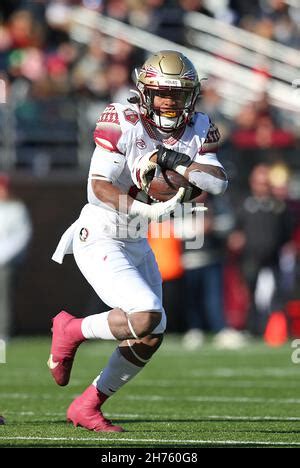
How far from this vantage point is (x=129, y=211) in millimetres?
5609

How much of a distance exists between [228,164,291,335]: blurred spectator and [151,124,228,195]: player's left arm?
642 centimetres

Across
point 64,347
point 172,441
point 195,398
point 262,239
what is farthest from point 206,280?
point 172,441

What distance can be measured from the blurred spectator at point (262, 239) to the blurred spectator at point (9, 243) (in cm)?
234

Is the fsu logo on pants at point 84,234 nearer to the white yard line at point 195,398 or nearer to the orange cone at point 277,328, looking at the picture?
the white yard line at point 195,398

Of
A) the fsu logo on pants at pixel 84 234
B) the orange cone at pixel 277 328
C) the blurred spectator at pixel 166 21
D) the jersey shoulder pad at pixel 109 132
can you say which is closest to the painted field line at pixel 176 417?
the fsu logo on pants at pixel 84 234

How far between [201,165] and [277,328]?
702 centimetres

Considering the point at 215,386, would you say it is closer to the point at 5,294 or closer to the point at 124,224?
the point at 124,224

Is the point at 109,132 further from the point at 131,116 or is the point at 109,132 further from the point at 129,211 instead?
the point at 129,211

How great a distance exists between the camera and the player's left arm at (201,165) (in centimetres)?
554

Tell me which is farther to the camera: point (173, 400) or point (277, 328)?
point (277, 328)

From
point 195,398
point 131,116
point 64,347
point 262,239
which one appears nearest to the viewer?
point 131,116

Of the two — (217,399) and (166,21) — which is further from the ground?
(166,21)

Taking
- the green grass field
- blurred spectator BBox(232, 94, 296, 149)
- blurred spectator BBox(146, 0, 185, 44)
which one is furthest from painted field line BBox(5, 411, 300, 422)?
blurred spectator BBox(146, 0, 185, 44)

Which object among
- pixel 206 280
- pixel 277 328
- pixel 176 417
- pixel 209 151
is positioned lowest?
pixel 277 328
